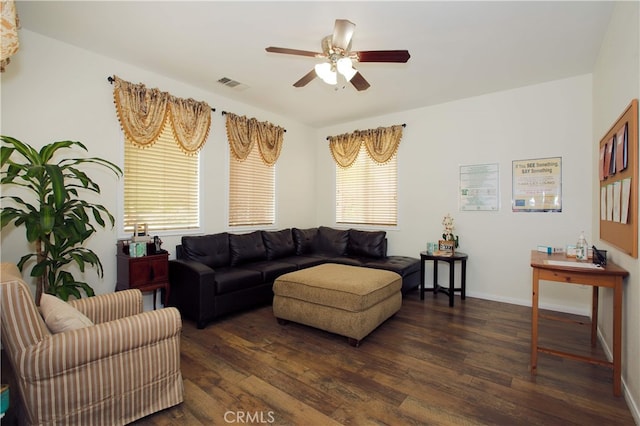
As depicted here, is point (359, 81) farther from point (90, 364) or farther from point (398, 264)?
point (90, 364)

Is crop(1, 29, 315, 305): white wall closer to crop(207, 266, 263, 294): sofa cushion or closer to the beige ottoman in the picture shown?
crop(207, 266, 263, 294): sofa cushion

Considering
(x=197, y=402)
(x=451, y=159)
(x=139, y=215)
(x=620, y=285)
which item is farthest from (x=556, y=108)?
(x=139, y=215)

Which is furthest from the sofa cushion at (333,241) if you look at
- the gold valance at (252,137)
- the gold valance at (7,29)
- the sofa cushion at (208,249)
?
the gold valance at (7,29)

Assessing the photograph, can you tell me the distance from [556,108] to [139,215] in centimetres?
514

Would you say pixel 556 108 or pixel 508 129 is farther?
pixel 508 129

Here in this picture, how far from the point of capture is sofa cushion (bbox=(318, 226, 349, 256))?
16.3ft

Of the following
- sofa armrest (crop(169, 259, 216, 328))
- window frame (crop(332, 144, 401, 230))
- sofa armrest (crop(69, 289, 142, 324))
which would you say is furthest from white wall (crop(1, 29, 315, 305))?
window frame (crop(332, 144, 401, 230))

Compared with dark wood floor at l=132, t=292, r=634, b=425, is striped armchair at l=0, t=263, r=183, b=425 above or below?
above

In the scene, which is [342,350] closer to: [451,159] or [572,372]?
[572,372]

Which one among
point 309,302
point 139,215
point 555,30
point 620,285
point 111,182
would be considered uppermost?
point 555,30

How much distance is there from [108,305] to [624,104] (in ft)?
13.1

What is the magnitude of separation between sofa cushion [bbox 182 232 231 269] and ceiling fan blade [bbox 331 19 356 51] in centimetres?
271

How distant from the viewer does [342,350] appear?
268 centimetres

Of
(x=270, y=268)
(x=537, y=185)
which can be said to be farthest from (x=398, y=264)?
(x=537, y=185)
